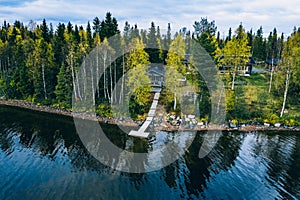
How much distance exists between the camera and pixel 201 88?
35062 mm

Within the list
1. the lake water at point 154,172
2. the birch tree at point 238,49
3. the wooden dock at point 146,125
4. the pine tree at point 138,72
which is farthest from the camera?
the birch tree at point 238,49

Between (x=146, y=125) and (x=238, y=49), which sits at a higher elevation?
(x=238, y=49)

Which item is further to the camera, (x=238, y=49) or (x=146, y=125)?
(x=238, y=49)

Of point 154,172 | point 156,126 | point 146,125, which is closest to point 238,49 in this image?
point 156,126

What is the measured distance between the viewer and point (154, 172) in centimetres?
2084

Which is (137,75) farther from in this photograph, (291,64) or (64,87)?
(291,64)

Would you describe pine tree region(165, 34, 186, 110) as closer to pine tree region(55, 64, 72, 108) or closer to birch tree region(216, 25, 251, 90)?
birch tree region(216, 25, 251, 90)

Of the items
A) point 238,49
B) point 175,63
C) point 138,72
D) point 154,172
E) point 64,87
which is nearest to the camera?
point 154,172

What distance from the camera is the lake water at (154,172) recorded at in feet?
58.7

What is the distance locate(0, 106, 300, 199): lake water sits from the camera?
17906 millimetres

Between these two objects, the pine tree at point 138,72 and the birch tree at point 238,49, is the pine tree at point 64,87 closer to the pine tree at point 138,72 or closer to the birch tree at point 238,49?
the pine tree at point 138,72

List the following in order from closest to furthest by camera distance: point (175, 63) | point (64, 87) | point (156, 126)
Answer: point (156, 126)
point (175, 63)
point (64, 87)

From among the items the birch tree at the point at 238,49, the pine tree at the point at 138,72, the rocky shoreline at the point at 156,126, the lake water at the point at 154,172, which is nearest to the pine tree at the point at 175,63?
the pine tree at the point at 138,72

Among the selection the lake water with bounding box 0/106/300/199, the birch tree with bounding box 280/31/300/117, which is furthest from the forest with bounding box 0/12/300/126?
the lake water with bounding box 0/106/300/199
